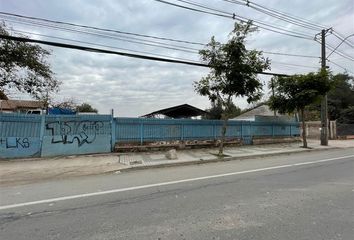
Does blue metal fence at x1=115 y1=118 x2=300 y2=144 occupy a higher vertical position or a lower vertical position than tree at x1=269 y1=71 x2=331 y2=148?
lower

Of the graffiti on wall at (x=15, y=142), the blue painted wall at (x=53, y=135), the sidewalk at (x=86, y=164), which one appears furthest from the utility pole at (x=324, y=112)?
the graffiti on wall at (x=15, y=142)

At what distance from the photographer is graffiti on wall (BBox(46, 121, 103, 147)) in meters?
16.5

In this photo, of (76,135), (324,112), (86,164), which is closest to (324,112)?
(324,112)

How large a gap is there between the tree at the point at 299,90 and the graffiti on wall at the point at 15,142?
16.6 metres

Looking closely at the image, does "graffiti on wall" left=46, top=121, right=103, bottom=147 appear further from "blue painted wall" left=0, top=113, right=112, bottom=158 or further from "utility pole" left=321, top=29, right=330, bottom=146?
"utility pole" left=321, top=29, right=330, bottom=146

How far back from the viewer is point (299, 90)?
24125 mm

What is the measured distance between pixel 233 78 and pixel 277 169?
6.61 meters

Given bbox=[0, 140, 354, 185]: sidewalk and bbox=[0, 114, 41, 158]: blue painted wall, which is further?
bbox=[0, 114, 41, 158]: blue painted wall

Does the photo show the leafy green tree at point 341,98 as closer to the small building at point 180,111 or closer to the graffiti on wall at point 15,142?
the small building at point 180,111

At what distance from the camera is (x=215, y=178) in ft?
36.2

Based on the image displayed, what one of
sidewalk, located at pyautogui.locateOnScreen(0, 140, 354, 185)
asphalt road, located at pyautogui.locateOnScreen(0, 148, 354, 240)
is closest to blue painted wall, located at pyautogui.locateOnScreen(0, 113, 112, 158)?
sidewalk, located at pyautogui.locateOnScreen(0, 140, 354, 185)

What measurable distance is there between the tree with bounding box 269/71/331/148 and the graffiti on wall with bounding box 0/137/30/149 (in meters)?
16.6

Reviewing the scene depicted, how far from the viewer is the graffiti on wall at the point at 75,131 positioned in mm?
16531

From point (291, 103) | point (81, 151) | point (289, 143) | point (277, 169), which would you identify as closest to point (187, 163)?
point (277, 169)
